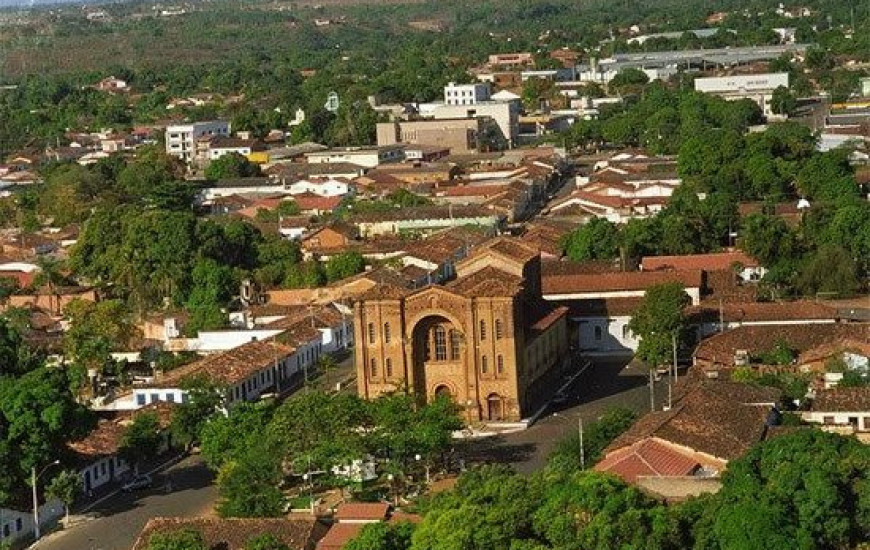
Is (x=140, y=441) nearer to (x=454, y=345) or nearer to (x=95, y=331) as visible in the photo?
(x=454, y=345)

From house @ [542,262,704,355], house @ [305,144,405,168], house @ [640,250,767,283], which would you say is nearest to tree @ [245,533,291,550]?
house @ [542,262,704,355]

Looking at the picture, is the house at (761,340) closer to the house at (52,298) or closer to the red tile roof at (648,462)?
the red tile roof at (648,462)

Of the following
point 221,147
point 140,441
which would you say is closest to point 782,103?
point 221,147

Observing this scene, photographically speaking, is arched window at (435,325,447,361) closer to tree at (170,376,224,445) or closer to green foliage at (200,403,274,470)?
tree at (170,376,224,445)

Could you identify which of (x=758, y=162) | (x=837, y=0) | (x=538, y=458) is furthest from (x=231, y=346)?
(x=837, y=0)

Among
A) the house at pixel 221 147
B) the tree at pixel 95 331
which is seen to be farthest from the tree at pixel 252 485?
the house at pixel 221 147

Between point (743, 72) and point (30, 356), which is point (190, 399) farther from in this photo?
point (743, 72)

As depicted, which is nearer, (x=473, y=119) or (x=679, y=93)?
(x=473, y=119)
